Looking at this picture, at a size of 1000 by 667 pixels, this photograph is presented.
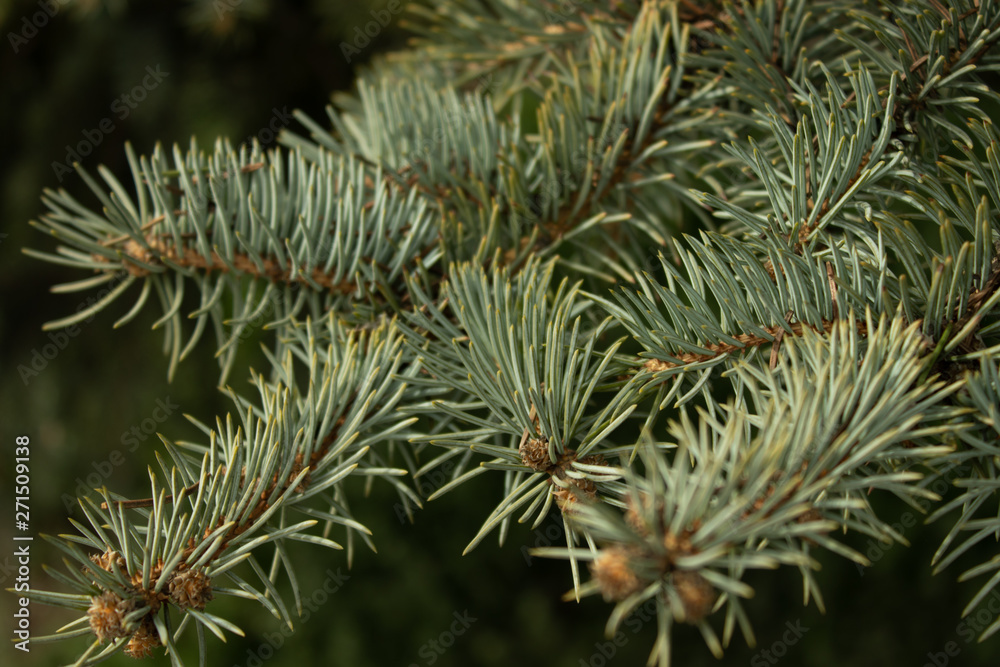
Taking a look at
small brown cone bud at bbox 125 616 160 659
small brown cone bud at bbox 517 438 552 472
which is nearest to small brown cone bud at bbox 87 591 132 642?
small brown cone bud at bbox 125 616 160 659

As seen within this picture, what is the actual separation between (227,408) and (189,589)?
0.70 metres

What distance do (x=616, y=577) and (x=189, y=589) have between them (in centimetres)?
14

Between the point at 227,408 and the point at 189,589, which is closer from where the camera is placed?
the point at 189,589

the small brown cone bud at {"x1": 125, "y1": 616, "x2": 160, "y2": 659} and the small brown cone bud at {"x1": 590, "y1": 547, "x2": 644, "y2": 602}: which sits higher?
the small brown cone bud at {"x1": 125, "y1": 616, "x2": 160, "y2": 659}

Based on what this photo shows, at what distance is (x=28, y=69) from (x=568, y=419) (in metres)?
0.88

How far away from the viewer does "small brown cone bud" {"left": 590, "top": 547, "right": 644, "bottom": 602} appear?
0.46 feet

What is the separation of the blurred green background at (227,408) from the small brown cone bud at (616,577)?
26.2 inches

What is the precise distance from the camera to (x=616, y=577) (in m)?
0.14

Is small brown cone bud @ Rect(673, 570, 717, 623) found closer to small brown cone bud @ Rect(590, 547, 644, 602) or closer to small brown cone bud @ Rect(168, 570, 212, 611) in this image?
small brown cone bud @ Rect(590, 547, 644, 602)

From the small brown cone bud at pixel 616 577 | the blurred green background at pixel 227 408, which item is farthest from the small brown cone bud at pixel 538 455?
the blurred green background at pixel 227 408

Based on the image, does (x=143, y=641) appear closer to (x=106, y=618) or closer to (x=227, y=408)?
(x=106, y=618)

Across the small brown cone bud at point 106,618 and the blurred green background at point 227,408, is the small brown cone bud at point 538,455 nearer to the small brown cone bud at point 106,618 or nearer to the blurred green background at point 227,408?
the small brown cone bud at point 106,618

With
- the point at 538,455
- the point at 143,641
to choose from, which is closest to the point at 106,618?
the point at 143,641

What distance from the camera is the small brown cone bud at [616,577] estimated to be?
0.46ft
